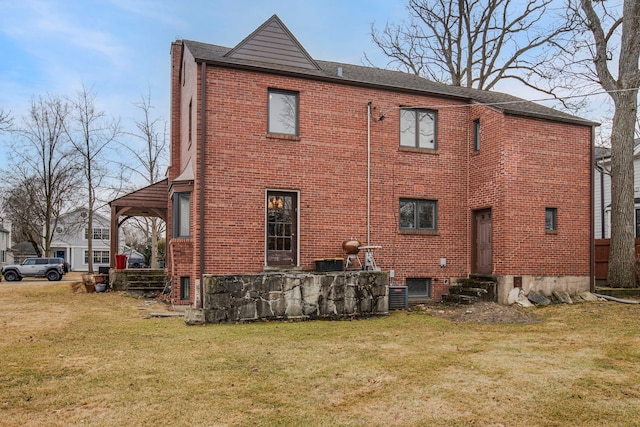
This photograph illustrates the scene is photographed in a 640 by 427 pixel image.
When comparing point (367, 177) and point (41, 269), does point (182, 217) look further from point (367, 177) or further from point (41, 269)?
point (41, 269)

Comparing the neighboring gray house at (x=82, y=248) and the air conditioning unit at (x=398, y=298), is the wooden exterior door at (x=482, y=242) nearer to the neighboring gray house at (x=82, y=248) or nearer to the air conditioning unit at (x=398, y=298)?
the air conditioning unit at (x=398, y=298)

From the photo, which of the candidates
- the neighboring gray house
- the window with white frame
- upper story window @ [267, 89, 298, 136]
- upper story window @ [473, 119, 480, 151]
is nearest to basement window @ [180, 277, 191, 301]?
upper story window @ [267, 89, 298, 136]

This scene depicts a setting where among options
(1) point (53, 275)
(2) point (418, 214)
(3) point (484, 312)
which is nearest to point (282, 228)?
(2) point (418, 214)

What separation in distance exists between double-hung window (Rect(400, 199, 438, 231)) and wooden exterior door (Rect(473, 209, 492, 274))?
133 cm

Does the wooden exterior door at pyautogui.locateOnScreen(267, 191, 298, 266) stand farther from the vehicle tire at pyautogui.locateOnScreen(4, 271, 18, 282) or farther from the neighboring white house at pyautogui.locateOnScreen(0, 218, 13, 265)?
the neighboring white house at pyautogui.locateOnScreen(0, 218, 13, 265)

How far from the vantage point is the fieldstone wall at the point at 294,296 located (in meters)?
10.5

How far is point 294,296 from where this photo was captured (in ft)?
36.3

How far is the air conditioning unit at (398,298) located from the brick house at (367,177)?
891 mm

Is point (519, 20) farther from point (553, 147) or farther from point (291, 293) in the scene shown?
point (291, 293)

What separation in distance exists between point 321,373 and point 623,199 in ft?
42.6

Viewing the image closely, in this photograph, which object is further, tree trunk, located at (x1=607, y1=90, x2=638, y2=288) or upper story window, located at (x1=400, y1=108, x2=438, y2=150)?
tree trunk, located at (x1=607, y1=90, x2=638, y2=288)

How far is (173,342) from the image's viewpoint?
8398 millimetres

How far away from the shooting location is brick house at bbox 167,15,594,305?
12.1 meters

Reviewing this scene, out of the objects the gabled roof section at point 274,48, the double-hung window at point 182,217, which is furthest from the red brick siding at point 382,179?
the double-hung window at point 182,217
